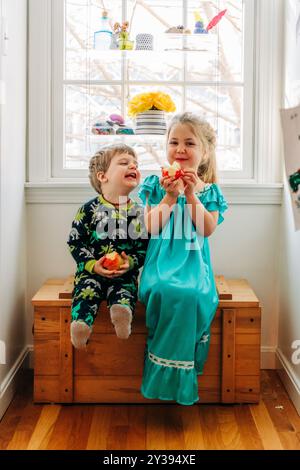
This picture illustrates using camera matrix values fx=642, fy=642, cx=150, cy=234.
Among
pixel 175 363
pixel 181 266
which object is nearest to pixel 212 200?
pixel 181 266

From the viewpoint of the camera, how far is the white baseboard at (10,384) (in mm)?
2471

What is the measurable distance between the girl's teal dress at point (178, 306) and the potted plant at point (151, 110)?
49cm

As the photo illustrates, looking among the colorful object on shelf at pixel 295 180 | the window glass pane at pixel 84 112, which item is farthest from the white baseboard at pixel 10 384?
the colorful object on shelf at pixel 295 180

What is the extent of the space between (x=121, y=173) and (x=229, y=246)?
0.72 m

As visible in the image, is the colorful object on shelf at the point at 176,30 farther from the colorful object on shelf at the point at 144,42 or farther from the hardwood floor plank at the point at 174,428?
the hardwood floor plank at the point at 174,428


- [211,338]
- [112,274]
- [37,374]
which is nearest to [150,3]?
[112,274]

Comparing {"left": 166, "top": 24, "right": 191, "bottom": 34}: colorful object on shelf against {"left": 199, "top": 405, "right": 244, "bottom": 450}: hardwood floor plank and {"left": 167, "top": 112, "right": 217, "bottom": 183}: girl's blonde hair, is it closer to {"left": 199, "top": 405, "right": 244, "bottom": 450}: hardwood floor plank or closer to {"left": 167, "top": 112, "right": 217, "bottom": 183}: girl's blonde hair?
{"left": 167, "top": 112, "right": 217, "bottom": 183}: girl's blonde hair

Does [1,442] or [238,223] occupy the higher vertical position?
[238,223]

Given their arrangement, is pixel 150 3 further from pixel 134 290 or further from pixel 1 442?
pixel 1 442


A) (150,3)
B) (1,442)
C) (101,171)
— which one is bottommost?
(1,442)

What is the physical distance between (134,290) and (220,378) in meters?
0.51

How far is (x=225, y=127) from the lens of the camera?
3.01 metres

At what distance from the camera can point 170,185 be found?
93.0 inches

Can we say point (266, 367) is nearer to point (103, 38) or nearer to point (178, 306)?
point (178, 306)
